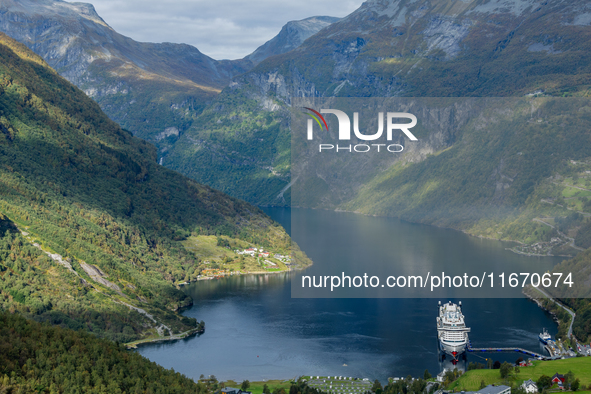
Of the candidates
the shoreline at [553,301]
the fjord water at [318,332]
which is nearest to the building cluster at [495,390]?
the fjord water at [318,332]

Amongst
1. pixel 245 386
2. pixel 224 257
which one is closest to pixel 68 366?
pixel 245 386

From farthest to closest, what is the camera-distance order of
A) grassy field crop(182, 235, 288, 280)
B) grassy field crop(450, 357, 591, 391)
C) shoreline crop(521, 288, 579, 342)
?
grassy field crop(182, 235, 288, 280) → shoreline crop(521, 288, 579, 342) → grassy field crop(450, 357, 591, 391)

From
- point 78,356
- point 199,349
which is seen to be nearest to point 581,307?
point 199,349

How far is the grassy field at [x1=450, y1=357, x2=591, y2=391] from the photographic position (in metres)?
63.7

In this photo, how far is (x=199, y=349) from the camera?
84.4 m

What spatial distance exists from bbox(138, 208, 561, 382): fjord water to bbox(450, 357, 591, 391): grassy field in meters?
8.80

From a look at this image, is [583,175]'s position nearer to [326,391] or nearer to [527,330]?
[527,330]

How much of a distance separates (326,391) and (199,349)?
22290mm

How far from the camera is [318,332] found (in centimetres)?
9019

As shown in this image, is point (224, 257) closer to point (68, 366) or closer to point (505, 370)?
point (505, 370)

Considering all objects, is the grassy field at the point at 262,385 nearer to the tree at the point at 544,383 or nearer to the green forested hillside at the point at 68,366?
the green forested hillside at the point at 68,366

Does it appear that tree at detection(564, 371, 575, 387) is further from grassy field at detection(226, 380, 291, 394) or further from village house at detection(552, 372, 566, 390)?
grassy field at detection(226, 380, 291, 394)

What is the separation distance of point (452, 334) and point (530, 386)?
813 inches

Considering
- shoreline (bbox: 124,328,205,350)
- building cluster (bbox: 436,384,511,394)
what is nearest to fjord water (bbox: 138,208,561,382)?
shoreline (bbox: 124,328,205,350)
